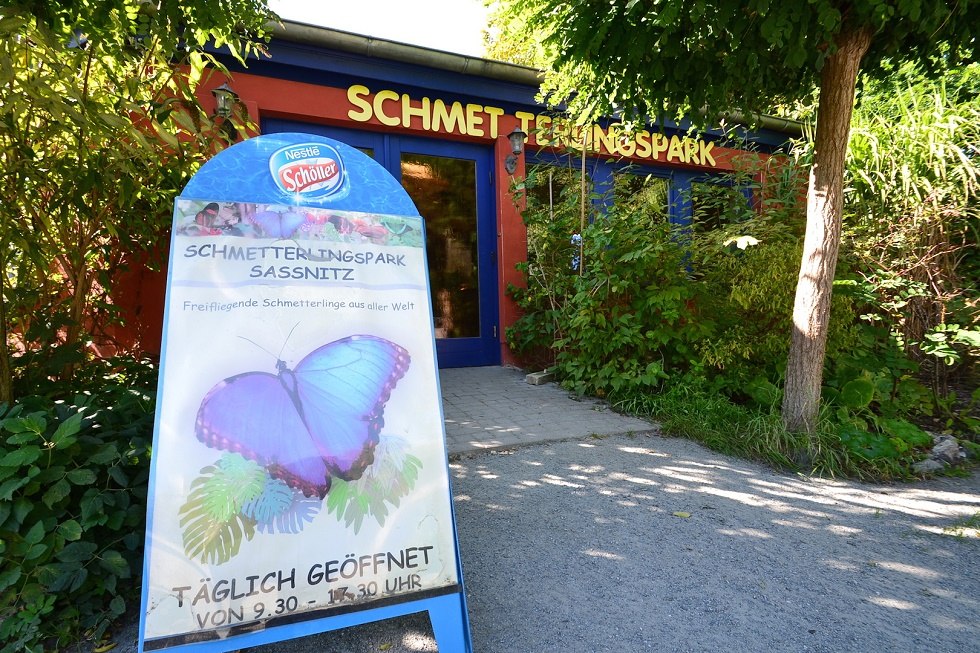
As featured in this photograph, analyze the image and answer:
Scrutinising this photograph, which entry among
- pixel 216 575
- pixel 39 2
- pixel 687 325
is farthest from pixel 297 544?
pixel 687 325

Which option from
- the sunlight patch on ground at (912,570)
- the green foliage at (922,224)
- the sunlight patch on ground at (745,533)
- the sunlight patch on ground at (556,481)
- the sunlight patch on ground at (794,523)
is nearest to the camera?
the sunlight patch on ground at (912,570)

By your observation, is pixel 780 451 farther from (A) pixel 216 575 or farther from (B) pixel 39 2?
(B) pixel 39 2

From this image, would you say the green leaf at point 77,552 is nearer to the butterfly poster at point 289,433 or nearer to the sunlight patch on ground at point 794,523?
the butterfly poster at point 289,433

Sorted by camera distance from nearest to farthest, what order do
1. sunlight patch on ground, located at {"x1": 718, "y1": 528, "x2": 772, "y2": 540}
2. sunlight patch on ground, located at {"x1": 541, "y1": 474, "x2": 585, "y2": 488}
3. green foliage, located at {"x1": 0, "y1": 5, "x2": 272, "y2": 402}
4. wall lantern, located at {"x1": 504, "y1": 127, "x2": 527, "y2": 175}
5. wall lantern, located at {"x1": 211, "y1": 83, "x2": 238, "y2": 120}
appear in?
green foliage, located at {"x1": 0, "y1": 5, "x2": 272, "y2": 402} → sunlight patch on ground, located at {"x1": 718, "y1": 528, "x2": 772, "y2": 540} → sunlight patch on ground, located at {"x1": 541, "y1": 474, "x2": 585, "y2": 488} → wall lantern, located at {"x1": 211, "y1": 83, "x2": 238, "y2": 120} → wall lantern, located at {"x1": 504, "y1": 127, "x2": 527, "y2": 175}

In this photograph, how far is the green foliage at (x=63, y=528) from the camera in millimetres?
1559

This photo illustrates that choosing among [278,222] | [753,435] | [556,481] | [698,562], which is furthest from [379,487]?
[753,435]

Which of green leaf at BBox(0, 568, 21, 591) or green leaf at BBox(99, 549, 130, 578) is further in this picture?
green leaf at BBox(99, 549, 130, 578)

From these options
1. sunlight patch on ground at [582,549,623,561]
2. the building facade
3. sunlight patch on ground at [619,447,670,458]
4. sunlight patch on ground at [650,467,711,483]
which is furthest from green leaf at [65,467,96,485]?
the building facade

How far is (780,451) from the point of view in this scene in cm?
332

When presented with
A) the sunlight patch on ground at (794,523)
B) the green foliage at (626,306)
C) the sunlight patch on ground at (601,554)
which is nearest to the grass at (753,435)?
the green foliage at (626,306)

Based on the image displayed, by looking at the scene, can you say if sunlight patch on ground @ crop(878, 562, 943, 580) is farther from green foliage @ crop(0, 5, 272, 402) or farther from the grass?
green foliage @ crop(0, 5, 272, 402)

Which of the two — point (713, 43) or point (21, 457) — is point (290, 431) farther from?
point (713, 43)

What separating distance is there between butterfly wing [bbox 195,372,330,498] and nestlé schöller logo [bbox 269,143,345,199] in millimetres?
662

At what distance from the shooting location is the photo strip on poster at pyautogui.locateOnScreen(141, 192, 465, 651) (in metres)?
1.34
